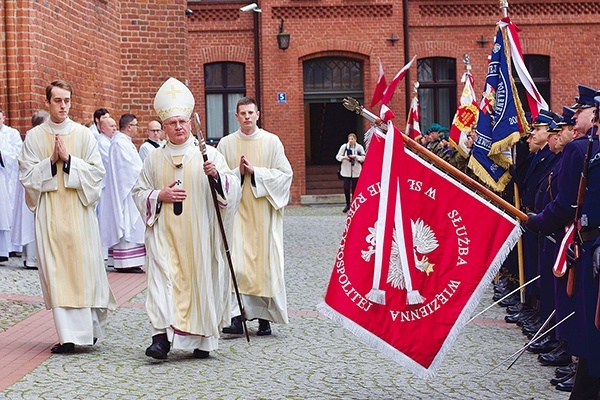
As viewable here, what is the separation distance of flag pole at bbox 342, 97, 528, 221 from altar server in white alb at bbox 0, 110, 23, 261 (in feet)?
28.9

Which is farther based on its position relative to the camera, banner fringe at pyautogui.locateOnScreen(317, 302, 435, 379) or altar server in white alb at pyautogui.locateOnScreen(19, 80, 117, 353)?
altar server in white alb at pyautogui.locateOnScreen(19, 80, 117, 353)

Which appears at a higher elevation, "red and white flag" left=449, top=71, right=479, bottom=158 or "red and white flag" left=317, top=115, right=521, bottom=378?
"red and white flag" left=449, top=71, right=479, bottom=158

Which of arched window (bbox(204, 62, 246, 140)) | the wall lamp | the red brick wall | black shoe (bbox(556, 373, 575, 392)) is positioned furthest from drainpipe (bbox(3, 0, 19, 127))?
arched window (bbox(204, 62, 246, 140))

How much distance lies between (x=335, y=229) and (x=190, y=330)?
13.6m

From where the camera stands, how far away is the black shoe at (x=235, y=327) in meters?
9.48

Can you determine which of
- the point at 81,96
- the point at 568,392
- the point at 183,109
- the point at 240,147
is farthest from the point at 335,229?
the point at 568,392

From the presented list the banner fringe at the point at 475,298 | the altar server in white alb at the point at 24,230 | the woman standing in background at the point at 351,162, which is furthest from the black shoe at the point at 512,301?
the woman standing in background at the point at 351,162

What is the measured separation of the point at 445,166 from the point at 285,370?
203 centimetres

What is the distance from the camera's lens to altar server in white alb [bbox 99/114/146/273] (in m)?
14.5

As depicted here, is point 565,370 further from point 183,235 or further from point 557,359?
point 183,235

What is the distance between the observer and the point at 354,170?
27469mm

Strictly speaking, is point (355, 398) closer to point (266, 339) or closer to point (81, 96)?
point (266, 339)

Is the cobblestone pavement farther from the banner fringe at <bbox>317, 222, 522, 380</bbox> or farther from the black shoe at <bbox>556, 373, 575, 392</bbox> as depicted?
the banner fringe at <bbox>317, 222, 522, 380</bbox>

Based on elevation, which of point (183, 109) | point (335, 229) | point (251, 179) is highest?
point (183, 109)
